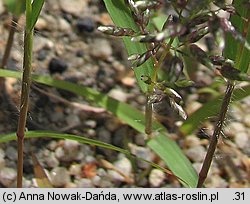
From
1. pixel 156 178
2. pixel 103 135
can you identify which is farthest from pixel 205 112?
pixel 103 135

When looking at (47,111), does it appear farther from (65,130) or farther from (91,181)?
(91,181)

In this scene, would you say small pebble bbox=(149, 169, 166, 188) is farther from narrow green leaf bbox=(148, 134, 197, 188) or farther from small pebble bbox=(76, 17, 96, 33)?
small pebble bbox=(76, 17, 96, 33)

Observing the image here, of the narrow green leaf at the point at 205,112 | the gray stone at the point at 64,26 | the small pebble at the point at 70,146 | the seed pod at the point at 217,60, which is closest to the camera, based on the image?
the seed pod at the point at 217,60

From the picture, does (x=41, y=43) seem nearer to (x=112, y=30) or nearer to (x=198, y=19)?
(x=112, y=30)

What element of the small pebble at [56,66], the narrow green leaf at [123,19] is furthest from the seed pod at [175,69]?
the small pebble at [56,66]

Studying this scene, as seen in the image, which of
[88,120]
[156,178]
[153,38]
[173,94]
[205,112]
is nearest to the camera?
[153,38]

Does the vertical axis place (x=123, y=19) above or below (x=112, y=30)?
above

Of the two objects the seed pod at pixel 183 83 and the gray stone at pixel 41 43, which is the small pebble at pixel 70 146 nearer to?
the gray stone at pixel 41 43
